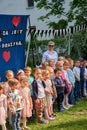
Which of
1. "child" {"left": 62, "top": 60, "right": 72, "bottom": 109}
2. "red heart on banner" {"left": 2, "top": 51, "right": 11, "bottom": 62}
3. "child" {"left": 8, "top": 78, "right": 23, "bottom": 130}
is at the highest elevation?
"red heart on banner" {"left": 2, "top": 51, "right": 11, "bottom": 62}

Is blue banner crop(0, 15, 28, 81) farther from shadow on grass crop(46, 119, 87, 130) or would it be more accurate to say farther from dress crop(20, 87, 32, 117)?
shadow on grass crop(46, 119, 87, 130)

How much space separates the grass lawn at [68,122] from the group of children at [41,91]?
197mm

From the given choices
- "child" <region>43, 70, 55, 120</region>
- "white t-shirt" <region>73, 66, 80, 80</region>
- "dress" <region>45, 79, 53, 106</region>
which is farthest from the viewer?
"white t-shirt" <region>73, 66, 80, 80</region>

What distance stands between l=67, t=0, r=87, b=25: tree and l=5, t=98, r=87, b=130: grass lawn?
8541 millimetres

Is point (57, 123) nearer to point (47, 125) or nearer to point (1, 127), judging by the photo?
point (47, 125)

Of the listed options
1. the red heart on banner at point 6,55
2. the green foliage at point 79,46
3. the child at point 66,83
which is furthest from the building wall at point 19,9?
the red heart on banner at point 6,55

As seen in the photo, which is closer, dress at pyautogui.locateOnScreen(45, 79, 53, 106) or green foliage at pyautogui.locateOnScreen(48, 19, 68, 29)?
dress at pyautogui.locateOnScreen(45, 79, 53, 106)

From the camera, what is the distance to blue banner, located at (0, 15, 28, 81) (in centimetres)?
1107

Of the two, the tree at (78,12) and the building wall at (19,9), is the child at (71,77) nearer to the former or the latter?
the tree at (78,12)

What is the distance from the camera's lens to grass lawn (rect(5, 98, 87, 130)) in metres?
9.84

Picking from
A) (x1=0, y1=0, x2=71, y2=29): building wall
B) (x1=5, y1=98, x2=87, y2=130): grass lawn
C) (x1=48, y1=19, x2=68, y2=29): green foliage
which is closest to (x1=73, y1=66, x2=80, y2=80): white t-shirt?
(x1=5, y1=98, x2=87, y2=130): grass lawn

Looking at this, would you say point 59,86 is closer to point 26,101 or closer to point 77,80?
point 77,80

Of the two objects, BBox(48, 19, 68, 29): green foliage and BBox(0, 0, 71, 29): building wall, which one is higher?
BBox(48, 19, 68, 29): green foliage

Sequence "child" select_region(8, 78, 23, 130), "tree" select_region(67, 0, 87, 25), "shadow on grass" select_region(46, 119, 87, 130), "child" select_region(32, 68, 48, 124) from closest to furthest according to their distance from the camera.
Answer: "child" select_region(8, 78, 23, 130)
"shadow on grass" select_region(46, 119, 87, 130)
"child" select_region(32, 68, 48, 124)
"tree" select_region(67, 0, 87, 25)
